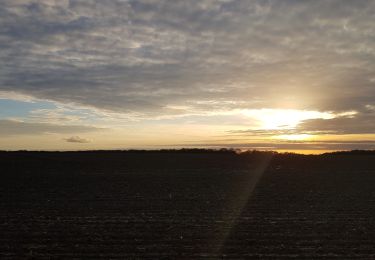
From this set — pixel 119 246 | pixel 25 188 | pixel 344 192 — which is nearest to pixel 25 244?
pixel 119 246

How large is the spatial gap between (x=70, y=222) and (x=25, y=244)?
354 cm

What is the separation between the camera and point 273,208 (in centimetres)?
2072

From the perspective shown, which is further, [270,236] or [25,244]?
[270,236]

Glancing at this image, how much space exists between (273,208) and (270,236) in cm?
599

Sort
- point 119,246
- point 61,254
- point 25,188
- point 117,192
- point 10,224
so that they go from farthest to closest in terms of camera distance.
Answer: point 25,188 → point 117,192 → point 10,224 → point 119,246 → point 61,254

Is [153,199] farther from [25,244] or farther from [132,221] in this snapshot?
[25,244]

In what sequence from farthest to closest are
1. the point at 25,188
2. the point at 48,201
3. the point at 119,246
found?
the point at 25,188 → the point at 48,201 → the point at 119,246

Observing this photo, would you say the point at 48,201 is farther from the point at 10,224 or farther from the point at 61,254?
the point at 61,254

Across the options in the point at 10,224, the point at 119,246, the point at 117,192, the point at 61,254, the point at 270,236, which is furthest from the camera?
the point at 117,192

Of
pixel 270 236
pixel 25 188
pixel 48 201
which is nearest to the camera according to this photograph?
pixel 270 236

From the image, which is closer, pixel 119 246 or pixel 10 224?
pixel 119 246

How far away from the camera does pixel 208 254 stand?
12711 millimetres

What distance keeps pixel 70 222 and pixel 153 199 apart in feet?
22.9

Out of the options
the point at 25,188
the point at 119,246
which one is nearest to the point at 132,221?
the point at 119,246
